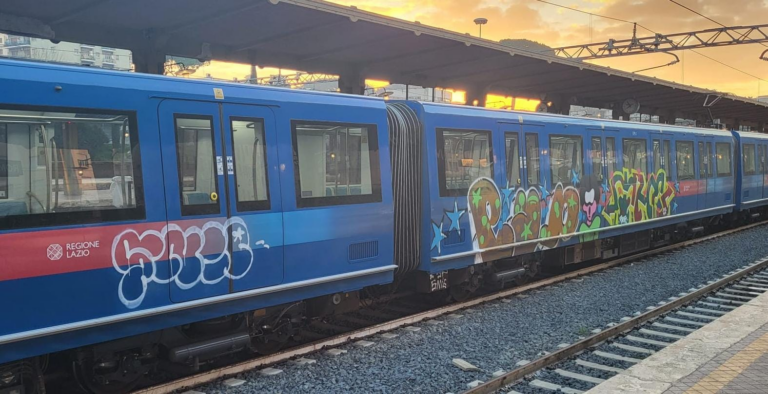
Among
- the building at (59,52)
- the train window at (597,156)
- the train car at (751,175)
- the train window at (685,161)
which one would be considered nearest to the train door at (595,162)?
the train window at (597,156)

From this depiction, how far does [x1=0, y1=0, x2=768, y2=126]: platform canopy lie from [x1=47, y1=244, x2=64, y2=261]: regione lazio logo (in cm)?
384

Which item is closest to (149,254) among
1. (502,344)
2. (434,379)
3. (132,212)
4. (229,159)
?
(132,212)

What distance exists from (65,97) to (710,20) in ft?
72.8

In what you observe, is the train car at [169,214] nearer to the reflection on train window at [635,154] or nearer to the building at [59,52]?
the building at [59,52]

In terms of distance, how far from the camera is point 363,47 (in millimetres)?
10453

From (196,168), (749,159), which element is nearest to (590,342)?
(196,168)

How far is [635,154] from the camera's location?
13117 millimetres

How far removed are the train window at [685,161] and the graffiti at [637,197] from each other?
0.76 metres

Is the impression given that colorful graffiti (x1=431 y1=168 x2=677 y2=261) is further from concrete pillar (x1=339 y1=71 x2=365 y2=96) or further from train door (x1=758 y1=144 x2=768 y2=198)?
train door (x1=758 y1=144 x2=768 y2=198)

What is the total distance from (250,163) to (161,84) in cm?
118

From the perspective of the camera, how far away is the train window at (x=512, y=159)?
9.59 m

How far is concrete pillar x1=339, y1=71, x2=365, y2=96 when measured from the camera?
39.2 feet

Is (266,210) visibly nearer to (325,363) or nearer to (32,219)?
(325,363)

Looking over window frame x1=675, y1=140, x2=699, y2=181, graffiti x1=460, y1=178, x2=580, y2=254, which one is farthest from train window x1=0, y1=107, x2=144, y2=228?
window frame x1=675, y1=140, x2=699, y2=181
